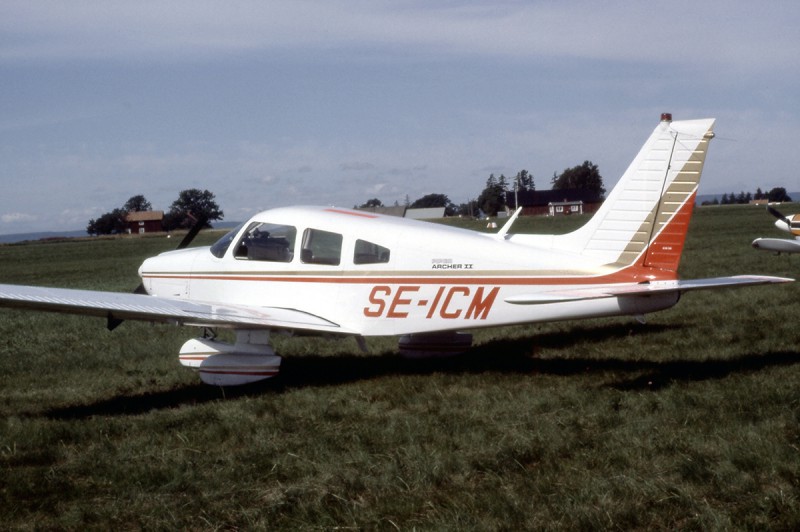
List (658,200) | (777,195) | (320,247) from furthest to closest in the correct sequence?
(777,195) < (320,247) < (658,200)

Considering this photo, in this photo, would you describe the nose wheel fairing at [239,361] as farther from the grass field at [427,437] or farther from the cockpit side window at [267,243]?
the cockpit side window at [267,243]

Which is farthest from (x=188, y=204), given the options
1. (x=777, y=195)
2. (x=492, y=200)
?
(x=777, y=195)

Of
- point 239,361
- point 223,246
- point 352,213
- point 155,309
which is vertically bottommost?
point 239,361

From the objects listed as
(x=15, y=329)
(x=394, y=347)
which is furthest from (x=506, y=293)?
(x=15, y=329)

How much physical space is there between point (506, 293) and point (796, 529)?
151 inches

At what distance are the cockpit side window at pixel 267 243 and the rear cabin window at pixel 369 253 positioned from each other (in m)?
0.77

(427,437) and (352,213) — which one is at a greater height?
(352,213)

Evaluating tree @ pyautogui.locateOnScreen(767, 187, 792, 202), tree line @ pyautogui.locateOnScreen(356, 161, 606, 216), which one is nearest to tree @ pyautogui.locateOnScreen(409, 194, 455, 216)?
tree line @ pyautogui.locateOnScreen(356, 161, 606, 216)

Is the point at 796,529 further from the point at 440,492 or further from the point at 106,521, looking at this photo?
the point at 106,521

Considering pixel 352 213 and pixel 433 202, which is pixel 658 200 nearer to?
pixel 352 213

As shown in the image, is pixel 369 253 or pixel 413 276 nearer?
pixel 413 276

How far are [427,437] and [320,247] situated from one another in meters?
3.01

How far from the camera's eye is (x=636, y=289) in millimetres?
6430

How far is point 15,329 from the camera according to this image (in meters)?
12.2
